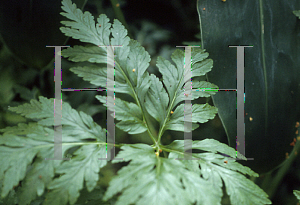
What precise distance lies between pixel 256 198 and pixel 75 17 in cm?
58

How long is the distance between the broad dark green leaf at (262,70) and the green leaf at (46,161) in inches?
16.9

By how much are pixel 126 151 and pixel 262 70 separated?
1.76 ft

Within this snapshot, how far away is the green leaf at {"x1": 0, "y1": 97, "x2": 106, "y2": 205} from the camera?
41 cm

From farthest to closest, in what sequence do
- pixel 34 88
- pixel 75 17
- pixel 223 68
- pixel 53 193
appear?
pixel 34 88 < pixel 223 68 < pixel 75 17 < pixel 53 193

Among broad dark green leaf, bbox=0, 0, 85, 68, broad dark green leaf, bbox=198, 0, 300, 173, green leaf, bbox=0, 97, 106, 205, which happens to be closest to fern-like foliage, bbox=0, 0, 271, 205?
green leaf, bbox=0, 97, 106, 205

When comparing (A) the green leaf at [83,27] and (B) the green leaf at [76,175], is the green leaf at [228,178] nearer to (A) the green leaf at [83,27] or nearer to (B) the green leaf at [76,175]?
(B) the green leaf at [76,175]

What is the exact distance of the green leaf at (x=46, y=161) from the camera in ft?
1.33

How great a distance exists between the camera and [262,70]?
0.71 metres

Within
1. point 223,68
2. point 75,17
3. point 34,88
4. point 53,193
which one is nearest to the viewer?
point 53,193

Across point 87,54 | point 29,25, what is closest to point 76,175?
point 87,54

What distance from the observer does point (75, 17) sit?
1.75 ft

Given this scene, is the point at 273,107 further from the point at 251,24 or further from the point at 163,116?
the point at 163,116

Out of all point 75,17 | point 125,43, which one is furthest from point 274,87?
point 75,17

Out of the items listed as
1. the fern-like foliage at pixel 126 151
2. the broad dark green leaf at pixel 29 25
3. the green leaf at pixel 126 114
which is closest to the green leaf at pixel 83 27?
the fern-like foliage at pixel 126 151
